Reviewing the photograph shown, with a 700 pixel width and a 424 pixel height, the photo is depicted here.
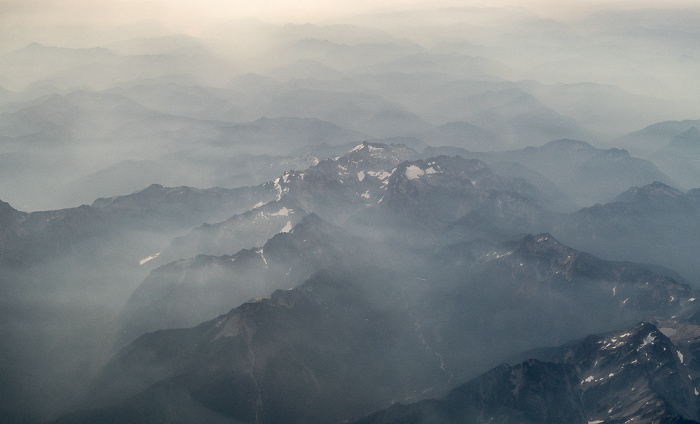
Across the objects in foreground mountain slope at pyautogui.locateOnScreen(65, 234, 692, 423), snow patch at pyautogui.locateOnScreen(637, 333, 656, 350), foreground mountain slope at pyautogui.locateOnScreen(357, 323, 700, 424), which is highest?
snow patch at pyautogui.locateOnScreen(637, 333, 656, 350)

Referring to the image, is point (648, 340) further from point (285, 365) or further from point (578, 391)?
point (285, 365)

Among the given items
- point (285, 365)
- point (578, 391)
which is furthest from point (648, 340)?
point (285, 365)

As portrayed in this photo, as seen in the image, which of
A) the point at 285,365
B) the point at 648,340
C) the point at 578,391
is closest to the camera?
the point at 578,391

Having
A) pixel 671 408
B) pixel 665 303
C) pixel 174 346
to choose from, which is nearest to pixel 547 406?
pixel 671 408

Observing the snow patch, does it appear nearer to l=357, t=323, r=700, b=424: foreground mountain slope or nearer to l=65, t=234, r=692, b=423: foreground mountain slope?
l=357, t=323, r=700, b=424: foreground mountain slope

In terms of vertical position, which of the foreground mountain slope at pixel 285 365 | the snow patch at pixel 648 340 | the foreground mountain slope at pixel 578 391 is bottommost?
the foreground mountain slope at pixel 285 365

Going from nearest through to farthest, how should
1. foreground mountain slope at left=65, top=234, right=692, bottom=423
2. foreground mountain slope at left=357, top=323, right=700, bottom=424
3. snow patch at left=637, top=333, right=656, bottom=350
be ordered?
foreground mountain slope at left=357, top=323, right=700, bottom=424 → foreground mountain slope at left=65, top=234, right=692, bottom=423 → snow patch at left=637, top=333, right=656, bottom=350

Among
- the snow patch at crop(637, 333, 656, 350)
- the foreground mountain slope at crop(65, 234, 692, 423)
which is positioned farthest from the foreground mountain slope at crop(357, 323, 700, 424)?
the foreground mountain slope at crop(65, 234, 692, 423)

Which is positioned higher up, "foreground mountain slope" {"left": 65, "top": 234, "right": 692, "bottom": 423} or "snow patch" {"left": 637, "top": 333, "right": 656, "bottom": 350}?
"snow patch" {"left": 637, "top": 333, "right": 656, "bottom": 350}

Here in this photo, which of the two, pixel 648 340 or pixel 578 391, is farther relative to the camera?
pixel 648 340

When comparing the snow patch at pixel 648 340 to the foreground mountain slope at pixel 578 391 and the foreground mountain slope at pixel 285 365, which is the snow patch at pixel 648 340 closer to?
the foreground mountain slope at pixel 578 391

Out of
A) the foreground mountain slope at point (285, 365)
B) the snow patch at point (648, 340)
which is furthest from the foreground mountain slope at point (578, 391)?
the foreground mountain slope at point (285, 365)

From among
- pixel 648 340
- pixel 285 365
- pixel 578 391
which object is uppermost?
pixel 648 340
